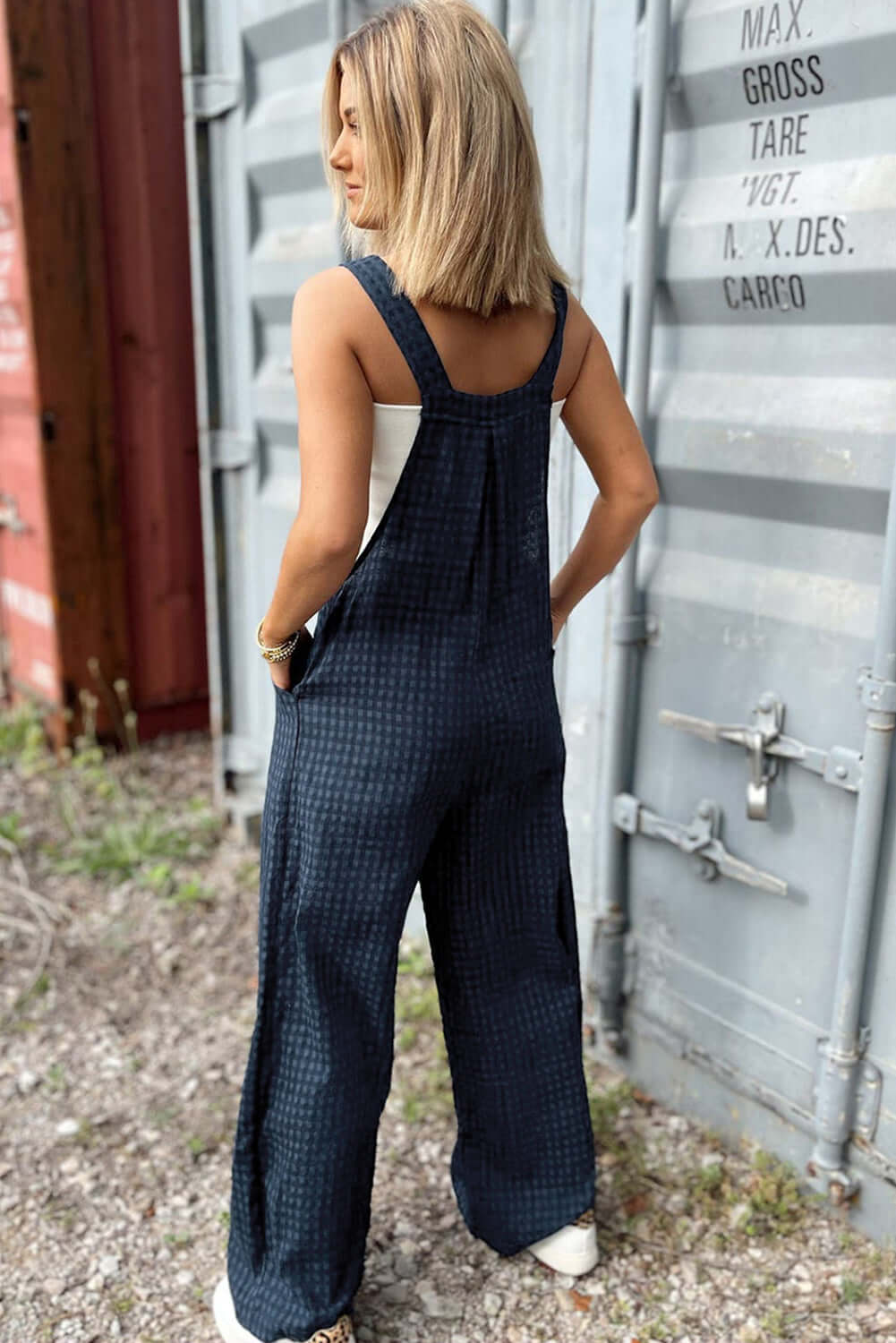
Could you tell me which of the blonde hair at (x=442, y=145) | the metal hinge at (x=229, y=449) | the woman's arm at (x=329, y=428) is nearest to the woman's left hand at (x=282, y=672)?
the woman's arm at (x=329, y=428)

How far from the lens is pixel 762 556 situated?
2.33 meters

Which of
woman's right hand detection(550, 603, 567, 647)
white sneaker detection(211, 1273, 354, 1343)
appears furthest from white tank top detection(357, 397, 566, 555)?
white sneaker detection(211, 1273, 354, 1343)

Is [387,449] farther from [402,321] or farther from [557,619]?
[557,619]

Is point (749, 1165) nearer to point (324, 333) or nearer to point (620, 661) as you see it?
point (620, 661)

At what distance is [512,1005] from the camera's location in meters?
2.14

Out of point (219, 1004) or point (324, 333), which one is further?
point (219, 1004)

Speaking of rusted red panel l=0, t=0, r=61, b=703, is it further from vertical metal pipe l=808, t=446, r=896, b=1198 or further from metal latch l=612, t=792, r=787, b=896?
vertical metal pipe l=808, t=446, r=896, b=1198

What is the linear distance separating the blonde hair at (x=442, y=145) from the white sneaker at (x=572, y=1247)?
68.5 inches

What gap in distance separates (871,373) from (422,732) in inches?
41.4

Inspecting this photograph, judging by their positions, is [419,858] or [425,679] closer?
[425,679]

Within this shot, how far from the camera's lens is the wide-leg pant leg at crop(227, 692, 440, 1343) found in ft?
6.07

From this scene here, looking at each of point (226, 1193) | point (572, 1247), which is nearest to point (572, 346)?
point (572, 1247)

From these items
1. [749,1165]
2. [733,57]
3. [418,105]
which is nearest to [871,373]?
[733,57]

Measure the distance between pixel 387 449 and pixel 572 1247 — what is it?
1589 millimetres
